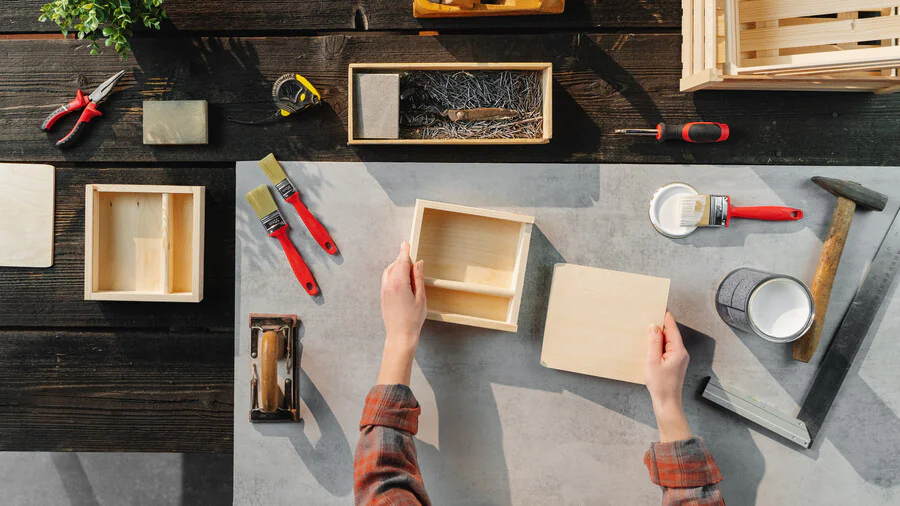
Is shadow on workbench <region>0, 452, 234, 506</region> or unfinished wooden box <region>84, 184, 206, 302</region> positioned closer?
unfinished wooden box <region>84, 184, 206, 302</region>

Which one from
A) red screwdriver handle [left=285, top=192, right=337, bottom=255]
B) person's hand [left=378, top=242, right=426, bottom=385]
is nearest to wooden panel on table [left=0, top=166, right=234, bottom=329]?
red screwdriver handle [left=285, top=192, right=337, bottom=255]

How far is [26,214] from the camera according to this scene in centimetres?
148

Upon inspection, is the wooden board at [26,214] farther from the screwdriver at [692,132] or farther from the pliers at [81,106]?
the screwdriver at [692,132]

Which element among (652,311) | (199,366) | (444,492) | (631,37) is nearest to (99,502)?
(199,366)

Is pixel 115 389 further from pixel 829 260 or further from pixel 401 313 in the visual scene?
pixel 829 260

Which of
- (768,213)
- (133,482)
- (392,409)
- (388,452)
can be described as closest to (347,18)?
(392,409)

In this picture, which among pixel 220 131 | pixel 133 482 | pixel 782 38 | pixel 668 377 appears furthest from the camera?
pixel 133 482

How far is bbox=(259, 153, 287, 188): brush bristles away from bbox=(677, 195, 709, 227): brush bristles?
45.8 inches

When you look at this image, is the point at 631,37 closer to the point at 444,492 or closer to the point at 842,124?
the point at 842,124

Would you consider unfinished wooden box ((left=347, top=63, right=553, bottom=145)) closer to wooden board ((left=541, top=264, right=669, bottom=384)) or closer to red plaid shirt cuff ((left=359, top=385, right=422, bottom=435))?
wooden board ((left=541, top=264, right=669, bottom=384))

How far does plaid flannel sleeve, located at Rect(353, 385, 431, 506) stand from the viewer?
1275mm

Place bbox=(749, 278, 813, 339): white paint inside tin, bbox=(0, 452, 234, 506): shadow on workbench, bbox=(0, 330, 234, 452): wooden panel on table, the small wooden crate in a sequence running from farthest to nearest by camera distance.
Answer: bbox=(0, 452, 234, 506): shadow on workbench, bbox=(0, 330, 234, 452): wooden panel on table, the small wooden crate, bbox=(749, 278, 813, 339): white paint inside tin

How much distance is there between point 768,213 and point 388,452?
1.27 m

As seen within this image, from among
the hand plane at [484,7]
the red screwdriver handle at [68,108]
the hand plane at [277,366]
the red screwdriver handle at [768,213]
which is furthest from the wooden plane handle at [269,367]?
the red screwdriver handle at [768,213]
